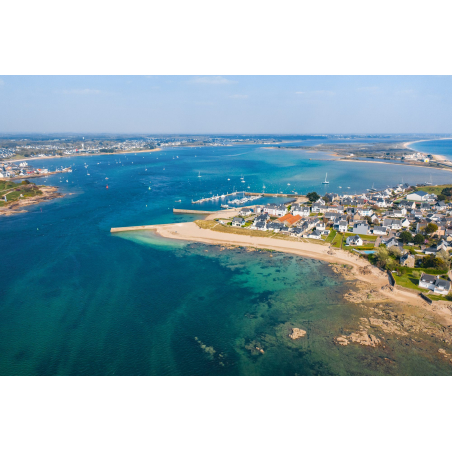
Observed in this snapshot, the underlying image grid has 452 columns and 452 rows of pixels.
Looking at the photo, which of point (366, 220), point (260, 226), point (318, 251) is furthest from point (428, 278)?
point (260, 226)

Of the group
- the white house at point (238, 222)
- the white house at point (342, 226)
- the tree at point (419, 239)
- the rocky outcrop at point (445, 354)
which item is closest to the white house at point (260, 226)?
the white house at point (238, 222)

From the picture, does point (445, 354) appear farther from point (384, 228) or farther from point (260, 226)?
point (260, 226)

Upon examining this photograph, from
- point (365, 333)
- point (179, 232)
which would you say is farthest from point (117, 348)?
point (179, 232)

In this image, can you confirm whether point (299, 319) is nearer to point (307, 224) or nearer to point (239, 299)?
point (239, 299)

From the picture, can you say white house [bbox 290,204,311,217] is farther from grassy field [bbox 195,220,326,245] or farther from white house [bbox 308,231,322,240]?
grassy field [bbox 195,220,326,245]

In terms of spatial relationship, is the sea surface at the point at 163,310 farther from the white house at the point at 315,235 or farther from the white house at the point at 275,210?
the white house at the point at 275,210
